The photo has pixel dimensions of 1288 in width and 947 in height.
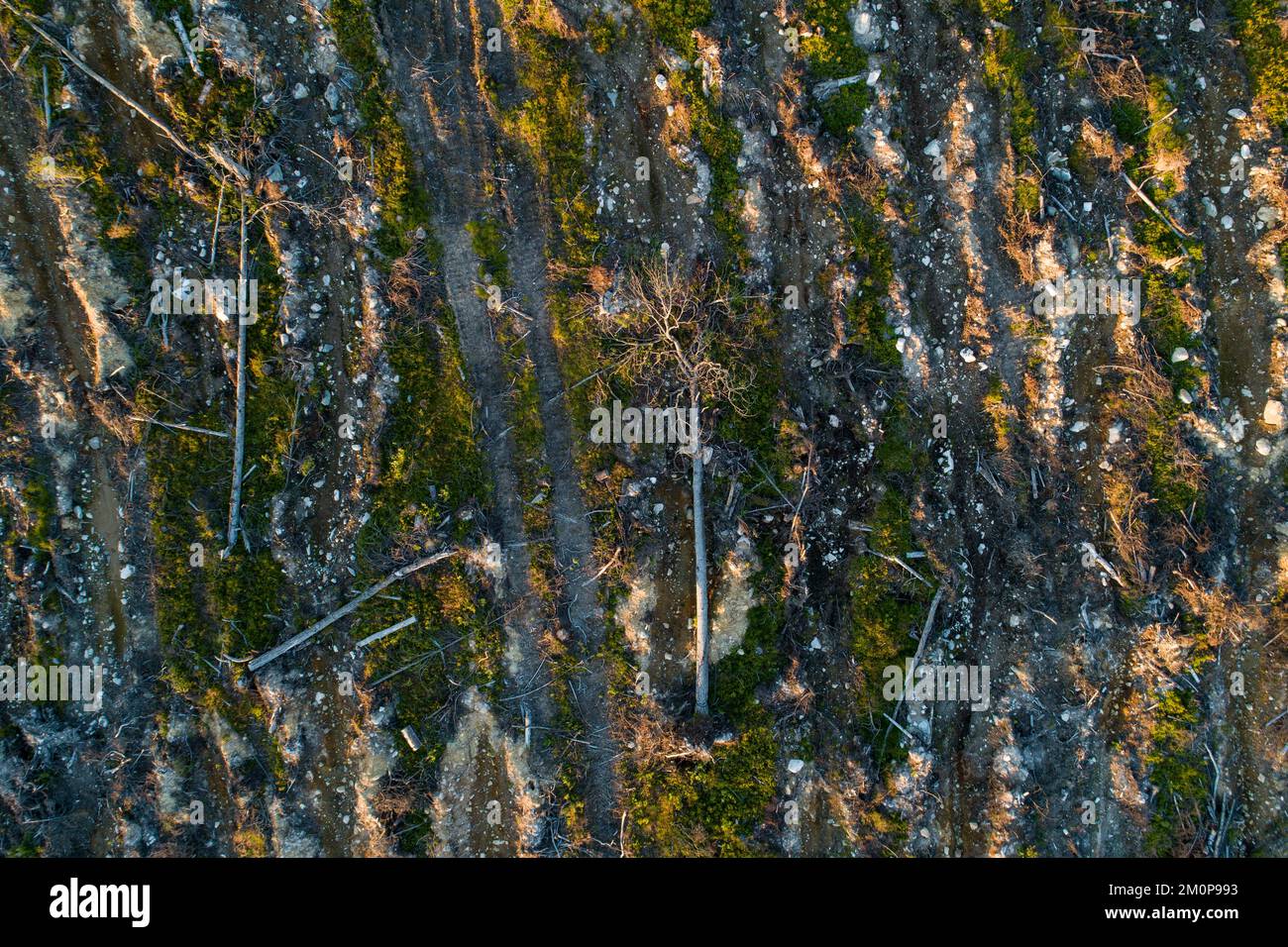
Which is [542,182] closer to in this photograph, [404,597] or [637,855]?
[404,597]

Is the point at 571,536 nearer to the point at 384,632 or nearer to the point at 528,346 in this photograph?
the point at 528,346

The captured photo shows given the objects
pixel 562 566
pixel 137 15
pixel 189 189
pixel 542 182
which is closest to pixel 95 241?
pixel 189 189

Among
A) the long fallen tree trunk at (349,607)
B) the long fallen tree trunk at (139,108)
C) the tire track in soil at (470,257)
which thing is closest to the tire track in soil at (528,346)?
the tire track in soil at (470,257)

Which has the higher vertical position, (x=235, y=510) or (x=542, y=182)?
(x=542, y=182)

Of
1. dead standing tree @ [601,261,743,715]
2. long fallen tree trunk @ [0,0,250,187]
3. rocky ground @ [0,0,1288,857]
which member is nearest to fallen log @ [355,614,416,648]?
rocky ground @ [0,0,1288,857]

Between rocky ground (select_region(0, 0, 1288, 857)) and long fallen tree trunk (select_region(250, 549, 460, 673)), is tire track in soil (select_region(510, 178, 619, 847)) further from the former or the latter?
long fallen tree trunk (select_region(250, 549, 460, 673))
